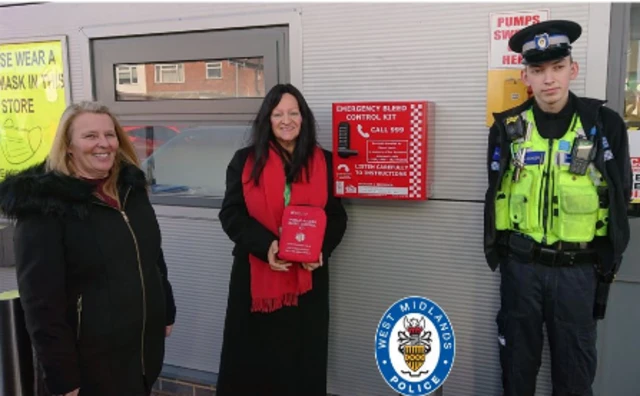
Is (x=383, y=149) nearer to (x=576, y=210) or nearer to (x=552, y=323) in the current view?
(x=576, y=210)

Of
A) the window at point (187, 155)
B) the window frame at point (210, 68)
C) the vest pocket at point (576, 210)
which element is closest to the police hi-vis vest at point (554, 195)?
the vest pocket at point (576, 210)

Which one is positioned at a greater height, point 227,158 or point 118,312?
point 227,158

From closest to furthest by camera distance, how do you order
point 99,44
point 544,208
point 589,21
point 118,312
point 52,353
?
point 52,353 < point 118,312 < point 544,208 < point 589,21 < point 99,44

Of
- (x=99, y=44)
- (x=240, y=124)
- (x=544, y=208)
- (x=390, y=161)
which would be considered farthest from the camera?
(x=99, y=44)

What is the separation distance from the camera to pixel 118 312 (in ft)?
6.98

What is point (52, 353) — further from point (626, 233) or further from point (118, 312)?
point (626, 233)

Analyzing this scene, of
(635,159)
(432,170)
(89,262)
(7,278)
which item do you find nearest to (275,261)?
(89,262)

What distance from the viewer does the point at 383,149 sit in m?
2.73

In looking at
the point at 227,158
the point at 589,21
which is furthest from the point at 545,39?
the point at 227,158

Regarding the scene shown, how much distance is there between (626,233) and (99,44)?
3.26m

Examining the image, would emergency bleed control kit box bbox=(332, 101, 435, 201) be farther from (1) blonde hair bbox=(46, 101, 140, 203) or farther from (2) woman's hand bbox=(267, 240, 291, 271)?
(1) blonde hair bbox=(46, 101, 140, 203)

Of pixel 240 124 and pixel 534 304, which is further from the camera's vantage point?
pixel 240 124

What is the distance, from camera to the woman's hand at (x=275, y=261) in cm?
255

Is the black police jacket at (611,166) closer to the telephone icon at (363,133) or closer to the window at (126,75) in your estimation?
the telephone icon at (363,133)
